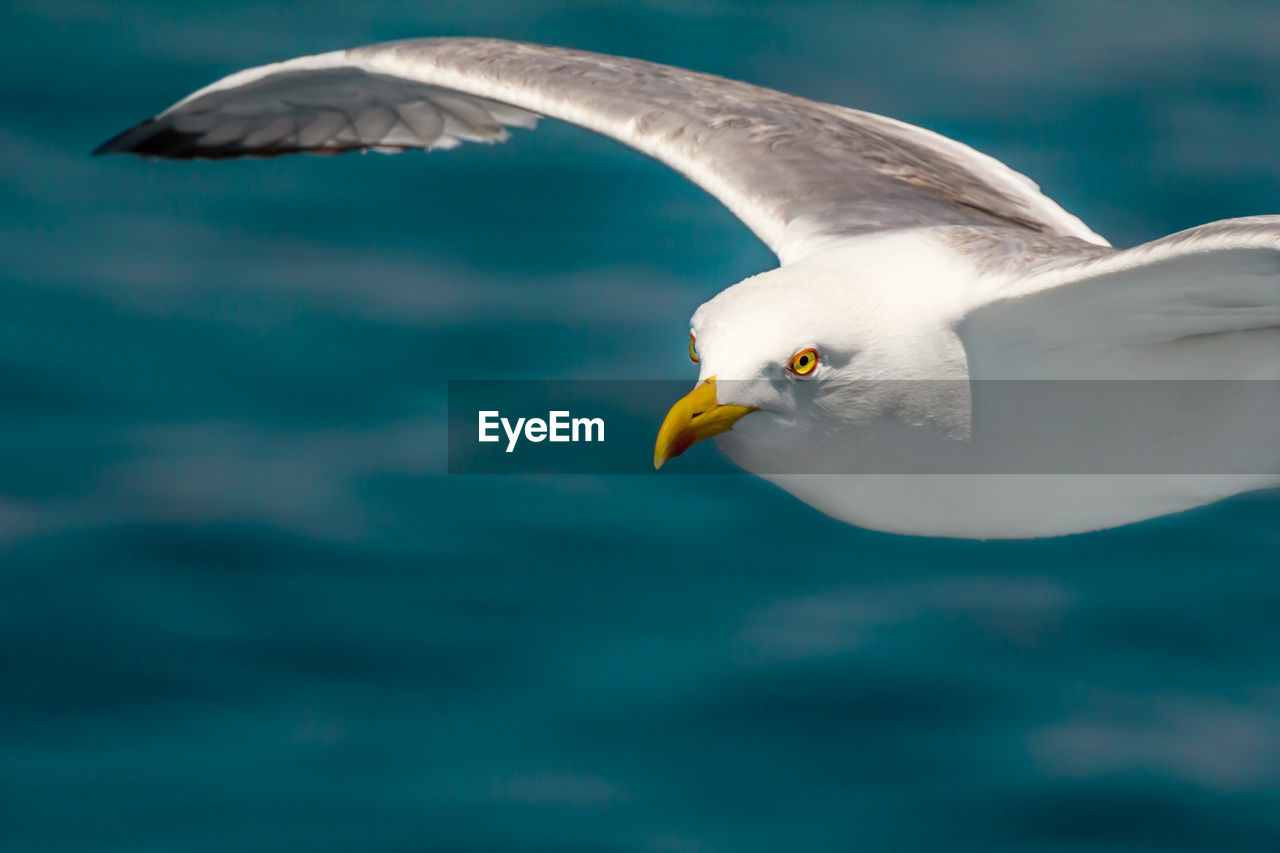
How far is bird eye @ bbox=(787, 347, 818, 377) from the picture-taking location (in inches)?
251

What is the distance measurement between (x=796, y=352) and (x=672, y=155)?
2321mm

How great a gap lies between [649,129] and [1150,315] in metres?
2.81

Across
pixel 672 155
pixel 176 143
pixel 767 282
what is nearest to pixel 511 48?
pixel 672 155

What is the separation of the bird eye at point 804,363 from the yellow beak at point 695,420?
21cm

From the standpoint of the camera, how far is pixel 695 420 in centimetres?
632

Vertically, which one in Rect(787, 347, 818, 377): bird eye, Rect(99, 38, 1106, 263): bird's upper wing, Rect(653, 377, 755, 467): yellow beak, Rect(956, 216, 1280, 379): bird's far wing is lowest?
Rect(653, 377, 755, 467): yellow beak

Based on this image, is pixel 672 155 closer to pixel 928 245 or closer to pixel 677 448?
pixel 928 245

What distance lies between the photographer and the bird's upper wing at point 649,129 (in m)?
8.12

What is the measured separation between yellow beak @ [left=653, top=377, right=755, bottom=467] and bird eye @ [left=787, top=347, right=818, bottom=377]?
0.69 ft

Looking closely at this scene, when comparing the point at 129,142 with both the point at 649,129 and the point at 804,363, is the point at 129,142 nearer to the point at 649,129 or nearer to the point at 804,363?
the point at 649,129

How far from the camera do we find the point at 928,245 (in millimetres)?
7035

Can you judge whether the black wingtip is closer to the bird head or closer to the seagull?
the seagull

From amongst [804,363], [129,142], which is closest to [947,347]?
[804,363]

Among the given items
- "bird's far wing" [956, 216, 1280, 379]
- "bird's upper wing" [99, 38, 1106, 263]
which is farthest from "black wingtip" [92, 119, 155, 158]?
"bird's far wing" [956, 216, 1280, 379]
